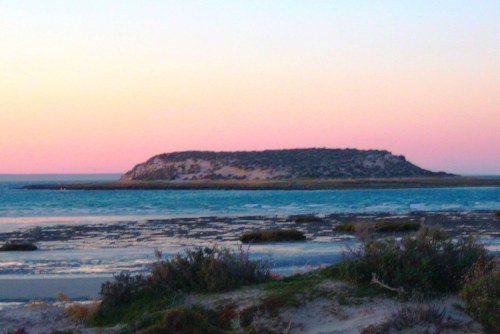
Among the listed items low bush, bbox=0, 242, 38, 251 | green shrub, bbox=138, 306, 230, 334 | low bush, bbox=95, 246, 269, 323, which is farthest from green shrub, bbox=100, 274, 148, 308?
low bush, bbox=0, 242, 38, 251

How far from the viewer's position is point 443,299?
35.4ft

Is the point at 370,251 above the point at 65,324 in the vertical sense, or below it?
above

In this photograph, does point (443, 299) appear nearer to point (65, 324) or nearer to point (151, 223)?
point (65, 324)

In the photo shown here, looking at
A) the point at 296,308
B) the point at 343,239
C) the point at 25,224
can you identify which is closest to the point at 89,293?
the point at 296,308

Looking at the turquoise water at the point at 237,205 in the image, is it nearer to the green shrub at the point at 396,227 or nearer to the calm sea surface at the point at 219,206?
the calm sea surface at the point at 219,206

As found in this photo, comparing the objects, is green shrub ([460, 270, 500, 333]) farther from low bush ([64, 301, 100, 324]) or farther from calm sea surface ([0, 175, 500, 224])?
calm sea surface ([0, 175, 500, 224])

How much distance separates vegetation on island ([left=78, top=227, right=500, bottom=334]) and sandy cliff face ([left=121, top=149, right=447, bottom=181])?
409ft

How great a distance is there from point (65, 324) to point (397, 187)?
96.5m

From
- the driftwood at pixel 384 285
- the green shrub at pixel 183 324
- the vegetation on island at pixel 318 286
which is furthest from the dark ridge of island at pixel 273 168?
the green shrub at pixel 183 324

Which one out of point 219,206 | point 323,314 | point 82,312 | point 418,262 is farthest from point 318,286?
point 219,206

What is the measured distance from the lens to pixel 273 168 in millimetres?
143375

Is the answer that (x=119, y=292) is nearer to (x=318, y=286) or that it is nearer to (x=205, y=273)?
(x=205, y=273)

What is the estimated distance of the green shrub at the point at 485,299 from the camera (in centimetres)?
945

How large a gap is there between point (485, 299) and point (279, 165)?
134592 mm
